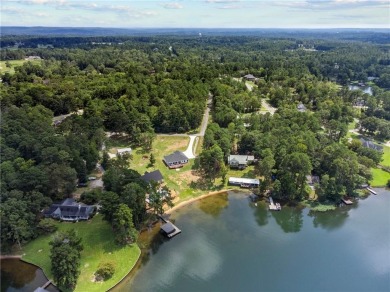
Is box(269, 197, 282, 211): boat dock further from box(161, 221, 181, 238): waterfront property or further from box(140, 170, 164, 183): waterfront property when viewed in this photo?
box(140, 170, 164, 183): waterfront property

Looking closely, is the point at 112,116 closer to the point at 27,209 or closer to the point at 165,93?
the point at 165,93

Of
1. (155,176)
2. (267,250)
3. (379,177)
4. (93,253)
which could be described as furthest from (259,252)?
(379,177)

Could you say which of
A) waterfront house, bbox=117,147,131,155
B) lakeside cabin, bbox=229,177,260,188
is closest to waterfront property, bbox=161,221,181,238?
lakeside cabin, bbox=229,177,260,188

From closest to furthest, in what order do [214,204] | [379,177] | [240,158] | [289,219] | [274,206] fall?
[289,219]
[274,206]
[214,204]
[379,177]
[240,158]

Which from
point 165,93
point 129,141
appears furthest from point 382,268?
point 165,93

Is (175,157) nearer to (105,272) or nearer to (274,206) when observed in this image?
(274,206)

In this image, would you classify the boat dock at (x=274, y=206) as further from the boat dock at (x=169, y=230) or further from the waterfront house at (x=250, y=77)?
the waterfront house at (x=250, y=77)
